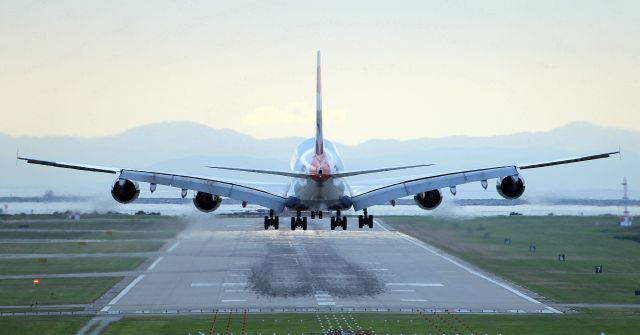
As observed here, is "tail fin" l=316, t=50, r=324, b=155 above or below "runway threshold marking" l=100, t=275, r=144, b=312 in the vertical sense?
above

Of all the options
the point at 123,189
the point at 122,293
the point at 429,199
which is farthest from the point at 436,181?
the point at 122,293

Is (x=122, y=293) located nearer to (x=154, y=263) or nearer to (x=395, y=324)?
(x=154, y=263)

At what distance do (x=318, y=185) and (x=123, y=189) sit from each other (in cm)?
1328

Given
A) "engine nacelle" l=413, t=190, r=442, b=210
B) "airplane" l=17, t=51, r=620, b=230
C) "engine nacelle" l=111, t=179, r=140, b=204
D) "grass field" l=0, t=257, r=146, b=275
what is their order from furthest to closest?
"grass field" l=0, t=257, r=146, b=275 < "engine nacelle" l=413, t=190, r=442, b=210 < "engine nacelle" l=111, t=179, r=140, b=204 < "airplane" l=17, t=51, r=620, b=230

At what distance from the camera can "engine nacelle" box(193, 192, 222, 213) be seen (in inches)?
2739

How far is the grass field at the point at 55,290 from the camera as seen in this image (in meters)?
104

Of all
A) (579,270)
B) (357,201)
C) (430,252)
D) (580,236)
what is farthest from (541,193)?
(357,201)

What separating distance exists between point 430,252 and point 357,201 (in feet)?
257

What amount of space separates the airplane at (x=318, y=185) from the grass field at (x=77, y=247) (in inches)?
2986

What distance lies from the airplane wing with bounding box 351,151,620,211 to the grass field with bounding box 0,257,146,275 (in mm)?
65864

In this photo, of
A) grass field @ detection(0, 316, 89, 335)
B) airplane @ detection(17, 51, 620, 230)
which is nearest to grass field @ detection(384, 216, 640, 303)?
airplane @ detection(17, 51, 620, 230)

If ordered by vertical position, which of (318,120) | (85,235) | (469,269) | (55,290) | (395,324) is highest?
(318,120)

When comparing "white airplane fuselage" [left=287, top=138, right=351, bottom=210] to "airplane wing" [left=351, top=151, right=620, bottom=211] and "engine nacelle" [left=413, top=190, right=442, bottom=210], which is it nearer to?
"airplane wing" [left=351, top=151, right=620, bottom=211]

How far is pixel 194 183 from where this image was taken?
6241cm
